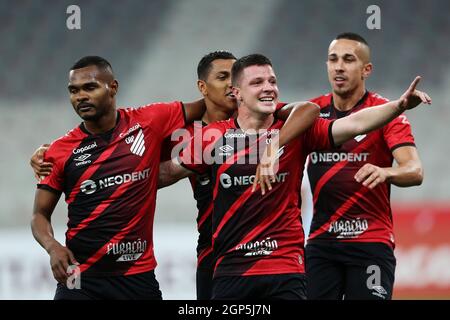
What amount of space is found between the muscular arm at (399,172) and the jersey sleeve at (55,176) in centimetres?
200

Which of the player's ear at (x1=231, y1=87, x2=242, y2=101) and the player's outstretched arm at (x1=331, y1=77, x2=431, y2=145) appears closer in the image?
the player's outstretched arm at (x1=331, y1=77, x2=431, y2=145)

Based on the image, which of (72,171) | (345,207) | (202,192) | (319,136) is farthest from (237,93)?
(345,207)

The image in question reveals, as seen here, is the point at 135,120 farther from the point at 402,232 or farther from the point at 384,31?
the point at 384,31

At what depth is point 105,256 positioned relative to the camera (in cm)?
591

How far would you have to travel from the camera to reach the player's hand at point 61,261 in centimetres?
570

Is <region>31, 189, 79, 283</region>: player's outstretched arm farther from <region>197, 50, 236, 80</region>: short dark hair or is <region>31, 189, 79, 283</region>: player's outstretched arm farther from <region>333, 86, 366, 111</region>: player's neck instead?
<region>333, 86, 366, 111</region>: player's neck

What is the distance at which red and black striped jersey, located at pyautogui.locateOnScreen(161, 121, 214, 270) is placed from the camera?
20.5ft

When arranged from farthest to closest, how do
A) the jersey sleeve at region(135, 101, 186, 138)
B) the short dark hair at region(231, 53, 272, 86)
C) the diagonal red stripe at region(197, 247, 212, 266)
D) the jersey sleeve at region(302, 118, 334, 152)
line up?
1. the diagonal red stripe at region(197, 247, 212, 266)
2. the jersey sleeve at region(135, 101, 186, 138)
3. the short dark hair at region(231, 53, 272, 86)
4. the jersey sleeve at region(302, 118, 334, 152)

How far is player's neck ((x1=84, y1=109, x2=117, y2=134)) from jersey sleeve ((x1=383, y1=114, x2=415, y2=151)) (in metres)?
1.93

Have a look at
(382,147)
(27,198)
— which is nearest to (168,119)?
(382,147)

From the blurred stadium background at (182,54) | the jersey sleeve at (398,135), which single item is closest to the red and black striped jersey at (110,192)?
the jersey sleeve at (398,135)

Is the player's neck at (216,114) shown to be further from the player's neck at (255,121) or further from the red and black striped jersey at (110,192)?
the player's neck at (255,121)

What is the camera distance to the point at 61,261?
5.70 metres

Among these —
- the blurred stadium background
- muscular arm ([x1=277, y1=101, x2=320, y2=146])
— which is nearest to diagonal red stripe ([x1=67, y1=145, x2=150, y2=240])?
muscular arm ([x1=277, y1=101, x2=320, y2=146])
